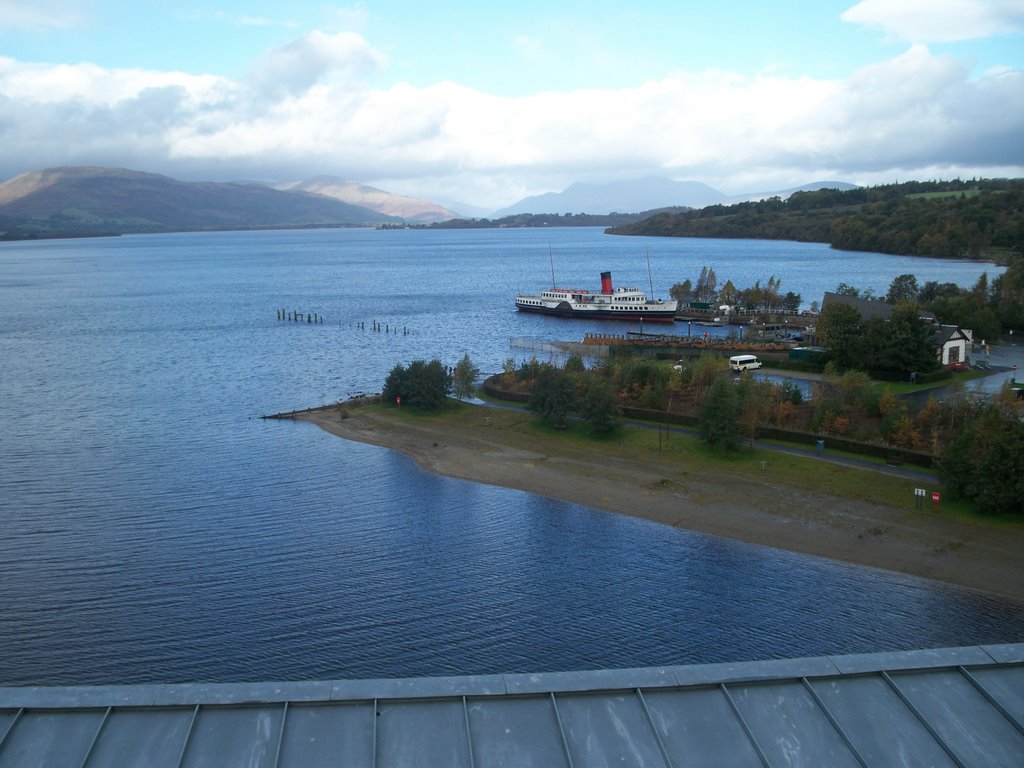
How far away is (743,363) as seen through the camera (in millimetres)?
47844

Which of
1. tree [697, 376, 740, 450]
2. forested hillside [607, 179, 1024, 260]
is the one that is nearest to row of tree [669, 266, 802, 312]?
tree [697, 376, 740, 450]

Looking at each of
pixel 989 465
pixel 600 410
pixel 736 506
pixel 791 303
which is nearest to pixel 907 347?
pixel 600 410

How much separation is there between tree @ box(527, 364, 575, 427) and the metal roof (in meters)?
28.1

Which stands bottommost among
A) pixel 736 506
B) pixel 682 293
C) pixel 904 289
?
pixel 736 506

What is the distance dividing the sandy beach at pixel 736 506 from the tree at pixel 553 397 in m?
1.36

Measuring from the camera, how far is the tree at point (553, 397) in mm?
37156

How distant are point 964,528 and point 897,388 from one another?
18.4 metres

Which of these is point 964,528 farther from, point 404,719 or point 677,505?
point 404,719

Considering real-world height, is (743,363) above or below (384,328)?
above

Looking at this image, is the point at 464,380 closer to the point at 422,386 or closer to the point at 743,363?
the point at 422,386

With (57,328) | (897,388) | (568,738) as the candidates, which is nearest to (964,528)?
(897,388)

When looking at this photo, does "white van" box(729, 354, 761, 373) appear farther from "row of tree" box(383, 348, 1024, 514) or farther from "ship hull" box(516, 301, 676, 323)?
"ship hull" box(516, 301, 676, 323)

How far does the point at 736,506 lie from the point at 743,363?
838 inches

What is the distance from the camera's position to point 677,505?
28.3 metres
